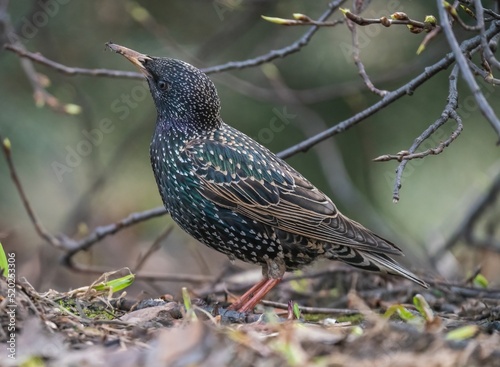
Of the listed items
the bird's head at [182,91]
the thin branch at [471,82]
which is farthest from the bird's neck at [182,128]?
the thin branch at [471,82]

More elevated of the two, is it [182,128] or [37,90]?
[37,90]

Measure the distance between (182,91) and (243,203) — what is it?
0.90 metres

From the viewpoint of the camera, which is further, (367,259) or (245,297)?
(367,259)

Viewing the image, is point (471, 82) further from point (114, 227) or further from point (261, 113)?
point (261, 113)

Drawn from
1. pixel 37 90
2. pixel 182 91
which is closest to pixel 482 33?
pixel 182 91

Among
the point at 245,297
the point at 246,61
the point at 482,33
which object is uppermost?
the point at 482,33

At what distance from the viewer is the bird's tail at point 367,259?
487 cm

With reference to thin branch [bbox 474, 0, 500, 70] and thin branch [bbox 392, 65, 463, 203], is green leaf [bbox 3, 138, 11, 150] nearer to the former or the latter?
thin branch [bbox 392, 65, 463, 203]

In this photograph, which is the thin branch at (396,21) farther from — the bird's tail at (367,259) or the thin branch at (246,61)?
the bird's tail at (367,259)

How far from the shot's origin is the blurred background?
7508 millimetres

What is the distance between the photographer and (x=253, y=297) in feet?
15.4

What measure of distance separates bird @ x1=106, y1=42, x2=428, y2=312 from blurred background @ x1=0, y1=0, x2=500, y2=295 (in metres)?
1.89

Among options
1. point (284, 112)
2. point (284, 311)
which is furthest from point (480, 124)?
point (284, 311)

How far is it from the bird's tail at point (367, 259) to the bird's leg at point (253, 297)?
433 mm
